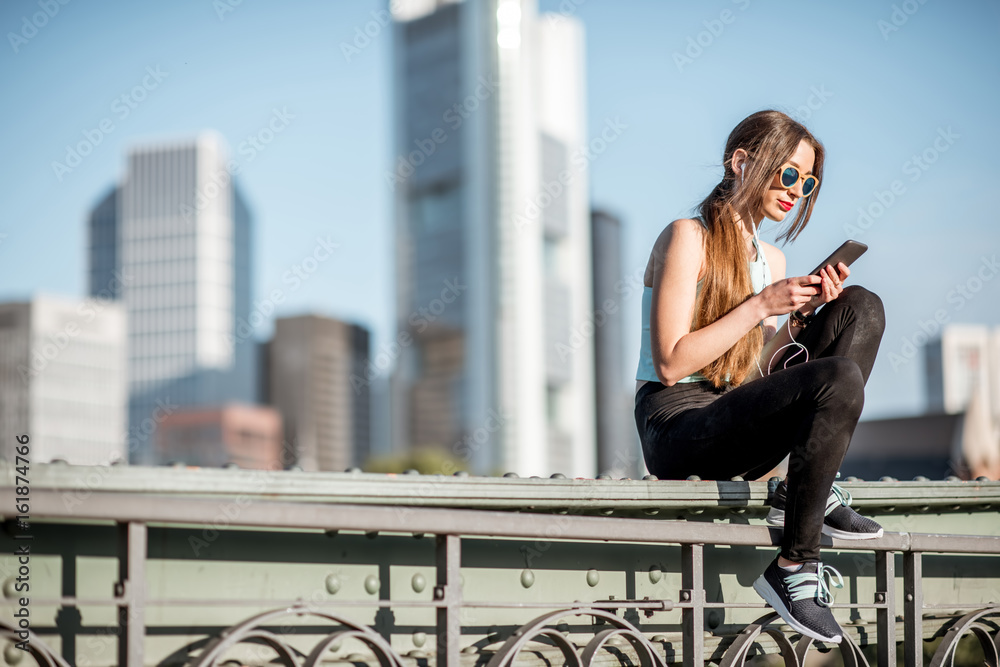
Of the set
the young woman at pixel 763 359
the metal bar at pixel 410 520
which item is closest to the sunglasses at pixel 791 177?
the young woman at pixel 763 359

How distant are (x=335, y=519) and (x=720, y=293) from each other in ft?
4.94

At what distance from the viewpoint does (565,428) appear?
312 feet

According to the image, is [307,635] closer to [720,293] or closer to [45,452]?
[720,293]

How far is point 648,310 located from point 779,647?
1.09 m

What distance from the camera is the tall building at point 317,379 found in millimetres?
124500

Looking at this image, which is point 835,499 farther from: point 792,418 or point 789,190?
point 789,190

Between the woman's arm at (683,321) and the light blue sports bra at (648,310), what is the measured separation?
0.37ft

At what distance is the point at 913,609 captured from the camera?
120 inches

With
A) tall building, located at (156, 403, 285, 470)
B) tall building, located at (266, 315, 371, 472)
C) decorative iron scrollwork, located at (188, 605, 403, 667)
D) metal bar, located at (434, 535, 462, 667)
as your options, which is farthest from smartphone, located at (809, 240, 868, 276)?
tall building, located at (266, 315, 371, 472)

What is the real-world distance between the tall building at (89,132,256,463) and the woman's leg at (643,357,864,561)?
444ft

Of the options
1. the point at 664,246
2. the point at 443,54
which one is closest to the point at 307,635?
the point at 664,246

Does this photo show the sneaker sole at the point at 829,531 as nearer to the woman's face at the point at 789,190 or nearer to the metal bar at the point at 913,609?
the metal bar at the point at 913,609

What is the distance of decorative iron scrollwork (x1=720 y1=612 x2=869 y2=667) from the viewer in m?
2.66

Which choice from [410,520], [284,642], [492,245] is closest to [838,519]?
[410,520]
